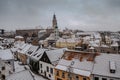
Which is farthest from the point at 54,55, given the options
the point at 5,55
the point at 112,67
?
the point at 112,67

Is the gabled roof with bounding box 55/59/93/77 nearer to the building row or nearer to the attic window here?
the building row

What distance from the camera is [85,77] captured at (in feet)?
88.0

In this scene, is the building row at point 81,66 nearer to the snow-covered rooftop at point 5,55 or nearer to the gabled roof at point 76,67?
the gabled roof at point 76,67

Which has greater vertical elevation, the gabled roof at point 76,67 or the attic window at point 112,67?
the attic window at point 112,67

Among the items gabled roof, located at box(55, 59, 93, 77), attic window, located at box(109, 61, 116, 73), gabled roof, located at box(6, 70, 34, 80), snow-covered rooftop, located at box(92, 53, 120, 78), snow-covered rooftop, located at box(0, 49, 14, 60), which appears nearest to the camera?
gabled roof, located at box(6, 70, 34, 80)

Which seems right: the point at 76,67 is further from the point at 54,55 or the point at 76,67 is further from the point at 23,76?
the point at 23,76

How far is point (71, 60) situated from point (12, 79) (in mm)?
13629

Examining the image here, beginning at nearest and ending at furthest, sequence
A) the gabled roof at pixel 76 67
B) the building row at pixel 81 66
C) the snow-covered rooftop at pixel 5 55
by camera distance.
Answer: the building row at pixel 81 66, the gabled roof at pixel 76 67, the snow-covered rooftop at pixel 5 55

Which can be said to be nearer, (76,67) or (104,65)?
(104,65)

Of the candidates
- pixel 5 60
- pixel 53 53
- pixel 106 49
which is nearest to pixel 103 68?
pixel 53 53

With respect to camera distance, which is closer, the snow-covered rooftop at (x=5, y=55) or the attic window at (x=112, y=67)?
the attic window at (x=112, y=67)

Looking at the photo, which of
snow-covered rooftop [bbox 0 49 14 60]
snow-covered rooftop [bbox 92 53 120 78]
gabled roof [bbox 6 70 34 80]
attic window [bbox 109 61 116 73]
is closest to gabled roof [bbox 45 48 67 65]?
snow-covered rooftop [bbox 0 49 14 60]

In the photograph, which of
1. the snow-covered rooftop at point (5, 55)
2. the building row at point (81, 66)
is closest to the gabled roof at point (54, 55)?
the building row at point (81, 66)

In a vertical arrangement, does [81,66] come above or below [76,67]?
above
